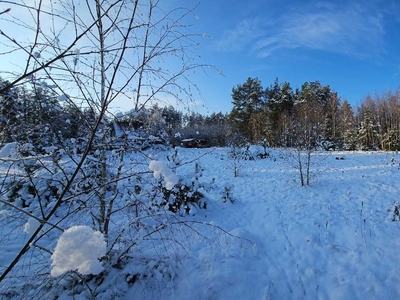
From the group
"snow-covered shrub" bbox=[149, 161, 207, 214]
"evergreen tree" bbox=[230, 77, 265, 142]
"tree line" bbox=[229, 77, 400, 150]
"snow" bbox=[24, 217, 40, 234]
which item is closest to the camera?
"snow" bbox=[24, 217, 40, 234]

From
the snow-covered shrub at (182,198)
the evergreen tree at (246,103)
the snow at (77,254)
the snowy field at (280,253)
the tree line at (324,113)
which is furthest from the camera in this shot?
the evergreen tree at (246,103)

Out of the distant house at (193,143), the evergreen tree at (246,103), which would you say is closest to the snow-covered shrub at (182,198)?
the distant house at (193,143)

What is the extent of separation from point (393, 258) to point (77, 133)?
13.4 feet

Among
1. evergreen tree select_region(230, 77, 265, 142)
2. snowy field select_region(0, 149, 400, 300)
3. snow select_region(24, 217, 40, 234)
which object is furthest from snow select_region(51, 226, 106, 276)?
evergreen tree select_region(230, 77, 265, 142)

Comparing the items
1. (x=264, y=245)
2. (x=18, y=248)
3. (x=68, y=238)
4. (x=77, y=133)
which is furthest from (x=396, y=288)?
(x=18, y=248)

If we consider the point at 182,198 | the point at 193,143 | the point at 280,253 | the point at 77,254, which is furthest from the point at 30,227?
the point at 193,143

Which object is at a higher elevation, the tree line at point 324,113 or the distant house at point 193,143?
the tree line at point 324,113

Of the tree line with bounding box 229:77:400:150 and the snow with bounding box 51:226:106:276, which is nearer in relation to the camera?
the snow with bounding box 51:226:106:276

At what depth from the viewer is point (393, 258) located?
2.89 metres

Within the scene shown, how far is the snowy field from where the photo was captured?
236 cm

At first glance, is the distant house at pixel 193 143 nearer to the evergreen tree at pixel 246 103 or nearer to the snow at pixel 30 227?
the evergreen tree at pixel 246 103

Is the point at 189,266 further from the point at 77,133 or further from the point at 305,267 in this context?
the point at 77,133

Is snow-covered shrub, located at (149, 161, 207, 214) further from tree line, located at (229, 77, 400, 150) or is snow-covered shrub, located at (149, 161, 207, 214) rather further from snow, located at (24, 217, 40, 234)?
tree line, located at (229, 77, 400, 150)

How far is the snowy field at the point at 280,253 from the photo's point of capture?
2355 mm
